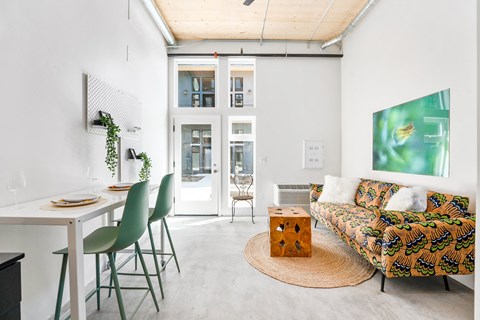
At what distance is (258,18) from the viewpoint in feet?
13.8

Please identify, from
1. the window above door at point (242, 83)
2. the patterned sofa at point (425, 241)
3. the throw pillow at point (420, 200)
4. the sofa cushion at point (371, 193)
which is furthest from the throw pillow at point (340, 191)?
the window above door at point (242, 83)

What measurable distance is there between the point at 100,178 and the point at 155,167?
165 centimetres

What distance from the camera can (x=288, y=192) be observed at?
4703 millimetres

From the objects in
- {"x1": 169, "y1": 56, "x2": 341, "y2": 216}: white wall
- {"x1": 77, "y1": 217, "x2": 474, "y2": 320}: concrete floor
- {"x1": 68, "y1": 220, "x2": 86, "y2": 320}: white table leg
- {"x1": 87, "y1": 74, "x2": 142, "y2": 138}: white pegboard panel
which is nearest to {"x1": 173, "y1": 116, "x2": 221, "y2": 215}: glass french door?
{"x1": 169, "y1": 56, "x2": 341, "y2": 216}: white wall

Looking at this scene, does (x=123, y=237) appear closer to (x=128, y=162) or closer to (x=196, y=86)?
(x=128, y=162)

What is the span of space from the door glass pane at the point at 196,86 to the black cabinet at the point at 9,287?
4.27m

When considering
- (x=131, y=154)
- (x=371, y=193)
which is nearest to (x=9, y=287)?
(x=131, y=154)

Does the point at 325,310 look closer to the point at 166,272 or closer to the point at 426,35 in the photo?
the point at 166,272

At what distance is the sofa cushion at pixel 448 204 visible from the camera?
2221 mm

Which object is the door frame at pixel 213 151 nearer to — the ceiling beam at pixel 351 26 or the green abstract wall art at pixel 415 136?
the ceiling beam at pixel 351 26

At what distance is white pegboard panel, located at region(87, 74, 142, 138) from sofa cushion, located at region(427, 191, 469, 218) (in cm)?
339

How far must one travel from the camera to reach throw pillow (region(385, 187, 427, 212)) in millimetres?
2516

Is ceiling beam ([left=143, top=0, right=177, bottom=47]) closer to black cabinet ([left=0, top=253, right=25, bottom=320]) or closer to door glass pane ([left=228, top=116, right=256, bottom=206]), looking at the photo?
door glass pane ([left=228, top=116, right=256, bottom=206])

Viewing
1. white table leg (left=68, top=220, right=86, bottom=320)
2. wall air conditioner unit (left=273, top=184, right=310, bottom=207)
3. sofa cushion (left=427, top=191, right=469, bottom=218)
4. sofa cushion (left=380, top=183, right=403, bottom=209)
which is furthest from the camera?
wall air conditioner unit (left=273, top=184, right=310, bottom=207)
